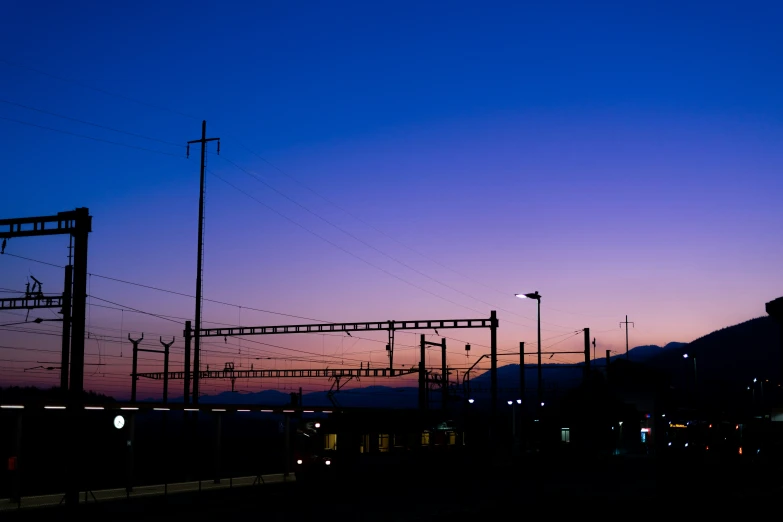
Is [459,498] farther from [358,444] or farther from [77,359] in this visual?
[77,359]

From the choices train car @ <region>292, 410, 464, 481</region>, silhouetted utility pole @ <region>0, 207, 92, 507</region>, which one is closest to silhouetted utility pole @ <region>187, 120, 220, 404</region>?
train car @ <region>292, 410, 464, 481</region>

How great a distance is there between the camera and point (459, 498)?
29516mm

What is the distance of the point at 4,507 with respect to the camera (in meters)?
24.4

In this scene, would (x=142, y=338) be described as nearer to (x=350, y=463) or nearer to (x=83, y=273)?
(x=350, y=463)

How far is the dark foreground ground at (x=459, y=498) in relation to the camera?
23.7 metres

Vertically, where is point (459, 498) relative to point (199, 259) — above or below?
below

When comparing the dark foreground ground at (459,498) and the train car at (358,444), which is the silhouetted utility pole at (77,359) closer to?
the dark foreground ground at (459,498)

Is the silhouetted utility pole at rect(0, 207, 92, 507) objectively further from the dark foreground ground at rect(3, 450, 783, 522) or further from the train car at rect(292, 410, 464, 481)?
the train car at rect(292, 410, 464, 481)

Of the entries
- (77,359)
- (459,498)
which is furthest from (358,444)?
(77,359)

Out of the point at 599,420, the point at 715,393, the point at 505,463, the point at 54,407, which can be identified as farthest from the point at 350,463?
the point at 715,393

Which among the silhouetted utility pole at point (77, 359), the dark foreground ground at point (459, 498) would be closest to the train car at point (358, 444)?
the dark foreground ground at point (459, 498)

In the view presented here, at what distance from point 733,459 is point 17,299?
1918 inches

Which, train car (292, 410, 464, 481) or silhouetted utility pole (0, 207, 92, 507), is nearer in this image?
silhouetted utility pole (0, 207, 92, 507)

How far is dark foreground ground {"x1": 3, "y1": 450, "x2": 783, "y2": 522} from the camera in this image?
23.7 metres
